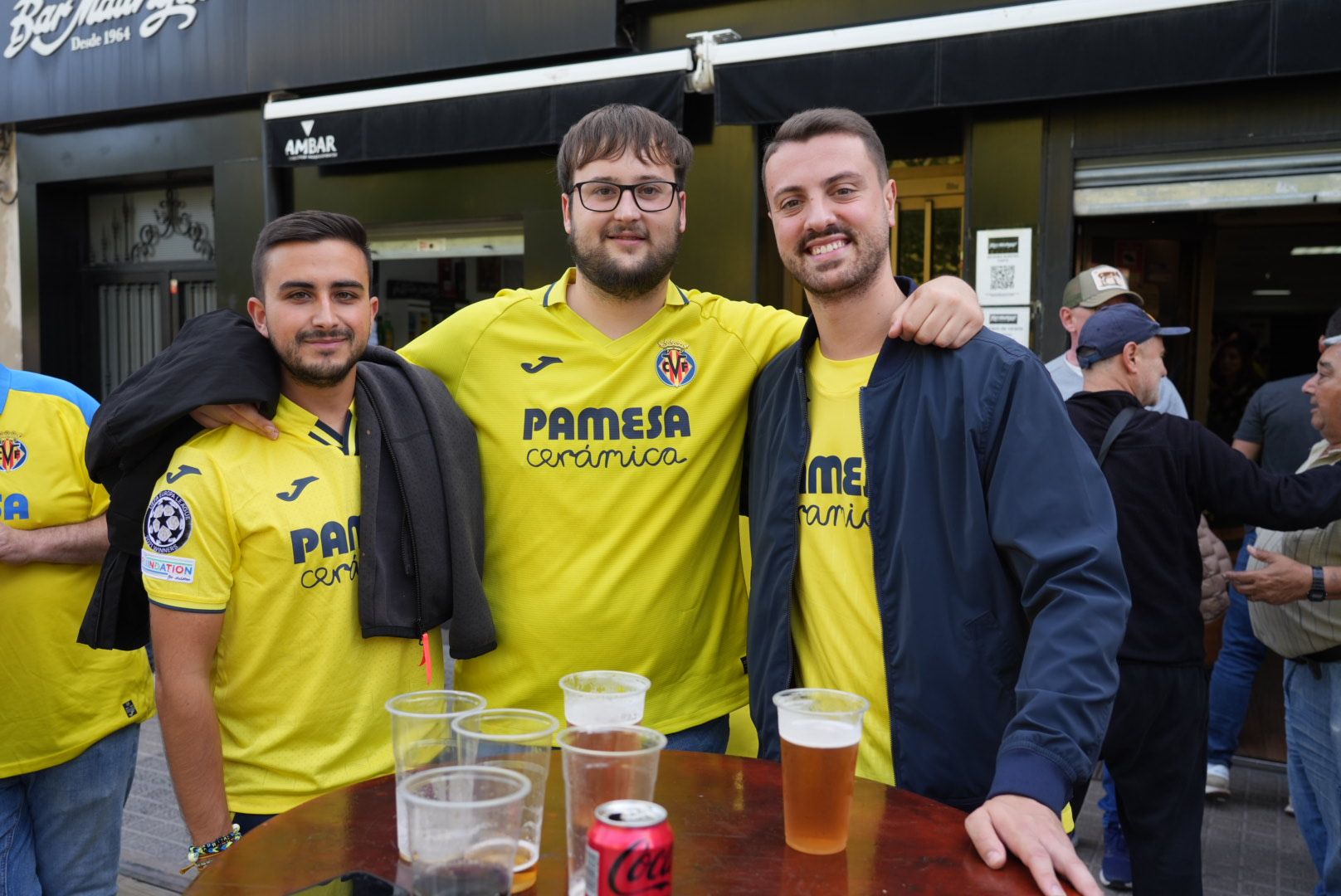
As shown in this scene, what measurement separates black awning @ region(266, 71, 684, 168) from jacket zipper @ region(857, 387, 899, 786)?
4393mm

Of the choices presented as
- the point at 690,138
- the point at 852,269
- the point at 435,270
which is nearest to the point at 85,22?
the point at 435,270

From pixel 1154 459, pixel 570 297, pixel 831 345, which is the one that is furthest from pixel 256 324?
pixel 1154 459

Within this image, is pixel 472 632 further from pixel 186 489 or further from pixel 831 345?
pixel 831 345

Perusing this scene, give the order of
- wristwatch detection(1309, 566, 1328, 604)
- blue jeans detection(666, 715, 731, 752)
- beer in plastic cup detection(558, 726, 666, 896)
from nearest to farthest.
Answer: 1. beer in plastic cup detection(558, 726, 666, 896)
2. blue jeans detection(666, 715, 731, 752)
3. wristwatch detection(1309, 566, 1328, 604)

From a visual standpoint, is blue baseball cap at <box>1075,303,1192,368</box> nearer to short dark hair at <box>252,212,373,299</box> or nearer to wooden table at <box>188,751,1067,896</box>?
wooden table at <box>188,751,1067,896</box>

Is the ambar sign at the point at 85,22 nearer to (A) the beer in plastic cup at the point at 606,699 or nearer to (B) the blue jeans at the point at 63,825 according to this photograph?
(B) the blue jeans at the point at 63,825

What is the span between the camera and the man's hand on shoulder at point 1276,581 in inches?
146

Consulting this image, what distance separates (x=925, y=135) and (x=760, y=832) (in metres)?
5.51

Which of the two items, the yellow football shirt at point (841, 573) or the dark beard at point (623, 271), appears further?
the dark beard at point (623, 271)

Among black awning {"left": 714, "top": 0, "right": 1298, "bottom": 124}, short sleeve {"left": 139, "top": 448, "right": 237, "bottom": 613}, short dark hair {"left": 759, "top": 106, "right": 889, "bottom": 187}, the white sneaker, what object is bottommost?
the white sneaker

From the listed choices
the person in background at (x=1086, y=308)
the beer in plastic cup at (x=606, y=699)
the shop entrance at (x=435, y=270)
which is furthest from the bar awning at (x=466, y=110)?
the beer in plastic cup at (x=606, y=699)

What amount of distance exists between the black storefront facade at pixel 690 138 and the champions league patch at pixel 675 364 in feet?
11.1

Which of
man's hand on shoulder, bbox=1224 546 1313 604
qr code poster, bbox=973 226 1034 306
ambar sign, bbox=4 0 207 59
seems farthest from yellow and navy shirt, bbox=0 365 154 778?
ambar sign, bbox=4 0 207 59

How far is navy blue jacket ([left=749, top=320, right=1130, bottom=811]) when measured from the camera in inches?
75.7
